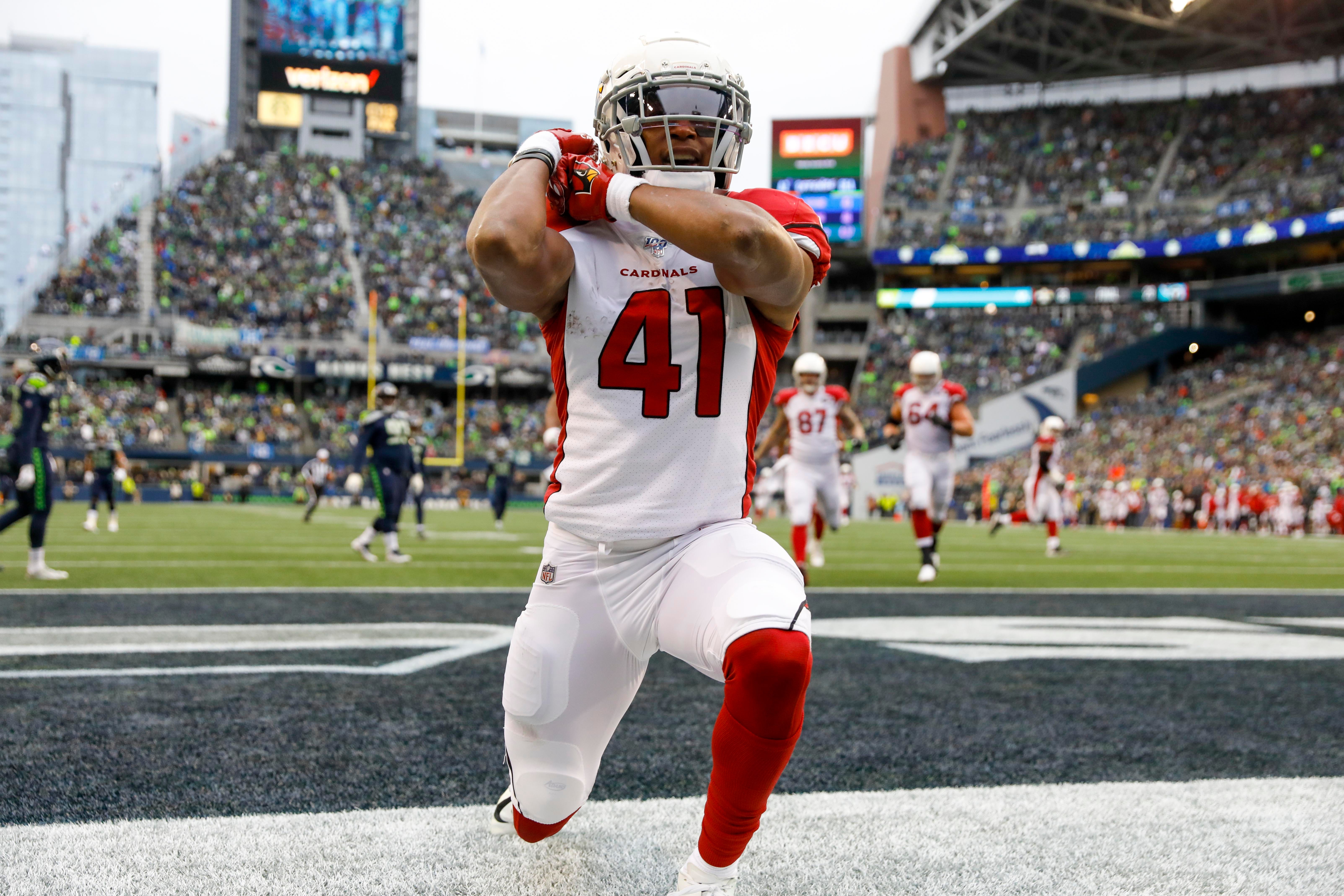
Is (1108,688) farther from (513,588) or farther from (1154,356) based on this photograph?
(1154,356)

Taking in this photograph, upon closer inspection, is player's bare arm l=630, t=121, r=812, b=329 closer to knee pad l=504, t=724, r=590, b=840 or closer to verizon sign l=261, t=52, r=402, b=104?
knee pad l=504, t=724, r=590, b=840

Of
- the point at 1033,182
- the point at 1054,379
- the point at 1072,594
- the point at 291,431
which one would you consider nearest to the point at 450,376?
the point at 291,431

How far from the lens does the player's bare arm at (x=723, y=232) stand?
1891 millimetres

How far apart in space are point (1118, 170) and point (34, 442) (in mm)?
42033

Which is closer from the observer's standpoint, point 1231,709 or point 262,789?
point 262,789

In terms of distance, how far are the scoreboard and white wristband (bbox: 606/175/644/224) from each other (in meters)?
41.5

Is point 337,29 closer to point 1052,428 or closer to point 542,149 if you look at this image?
point 1052,428

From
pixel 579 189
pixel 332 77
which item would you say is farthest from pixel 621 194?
pixel 332 77

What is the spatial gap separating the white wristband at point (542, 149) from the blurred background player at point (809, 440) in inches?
289

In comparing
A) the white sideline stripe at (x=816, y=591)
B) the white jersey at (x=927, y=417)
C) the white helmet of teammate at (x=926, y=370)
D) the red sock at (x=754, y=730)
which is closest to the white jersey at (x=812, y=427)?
the white jersey at (x=927, y=417)

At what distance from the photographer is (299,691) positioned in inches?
159

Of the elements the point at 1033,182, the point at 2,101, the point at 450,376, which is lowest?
the point at 450,376

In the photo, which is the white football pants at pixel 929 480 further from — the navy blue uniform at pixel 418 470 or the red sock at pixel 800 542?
the navy blue uniform at pixel 418 470

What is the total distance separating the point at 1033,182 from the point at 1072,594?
38108 mm
